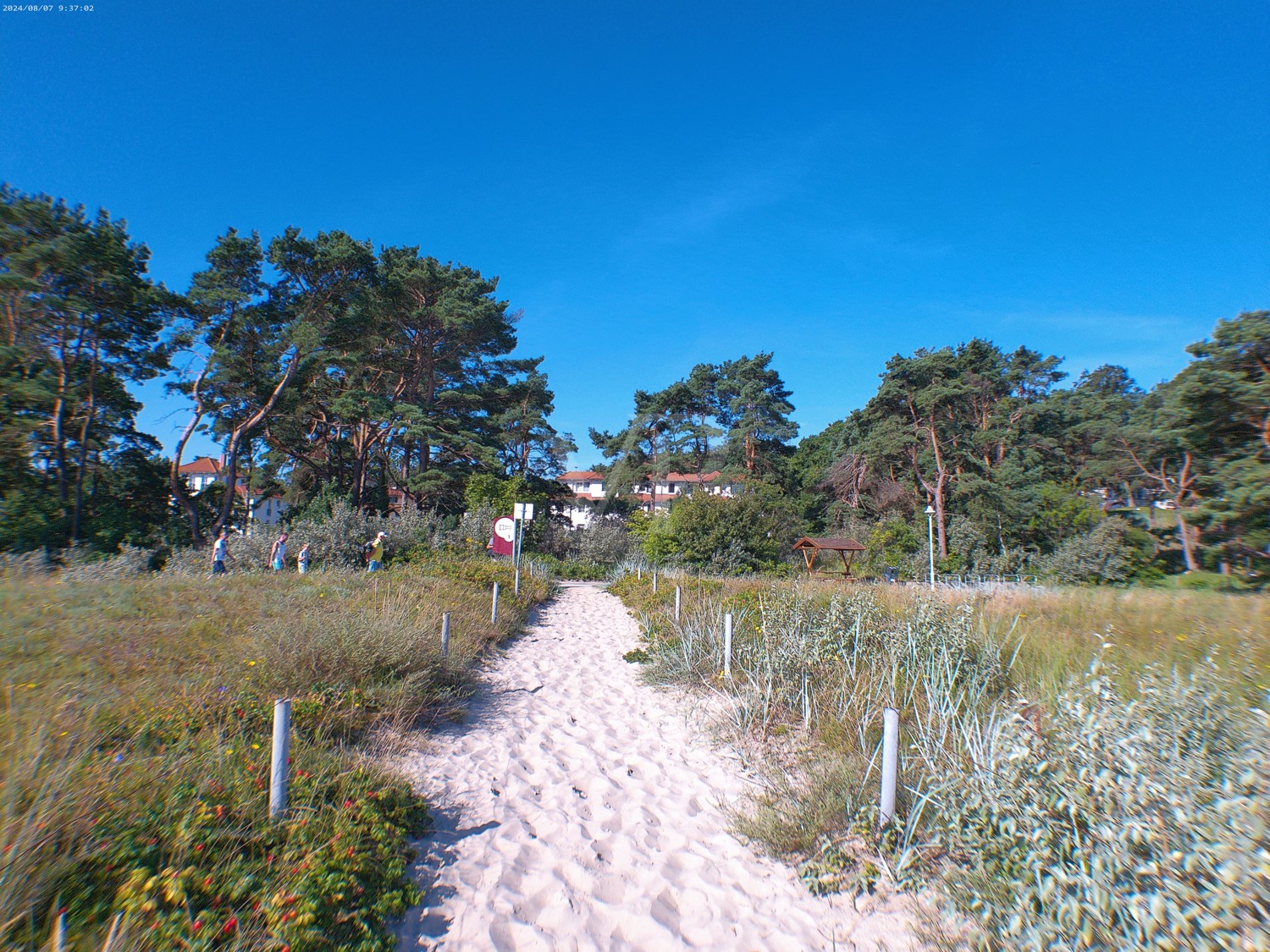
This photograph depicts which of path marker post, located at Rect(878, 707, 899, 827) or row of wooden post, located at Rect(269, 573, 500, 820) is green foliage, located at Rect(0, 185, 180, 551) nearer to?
row of wooden post, located at Rect(269, 573, 500, 820)

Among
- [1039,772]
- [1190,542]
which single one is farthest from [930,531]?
[1039,772]

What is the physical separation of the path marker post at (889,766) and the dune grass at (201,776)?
283cm

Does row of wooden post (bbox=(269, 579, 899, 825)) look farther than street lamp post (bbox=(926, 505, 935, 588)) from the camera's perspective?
No

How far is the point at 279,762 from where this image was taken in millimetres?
3266

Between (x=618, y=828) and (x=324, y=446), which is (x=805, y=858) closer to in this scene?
(x=618, y=828)

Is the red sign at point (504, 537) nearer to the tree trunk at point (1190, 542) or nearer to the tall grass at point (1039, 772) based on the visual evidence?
the tall grass at point (1039, 772)

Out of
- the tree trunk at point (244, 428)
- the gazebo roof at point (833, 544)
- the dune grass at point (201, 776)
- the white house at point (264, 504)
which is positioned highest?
the tree trunk at point (244, 428)

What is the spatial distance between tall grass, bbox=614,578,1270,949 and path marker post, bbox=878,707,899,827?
0.27ft

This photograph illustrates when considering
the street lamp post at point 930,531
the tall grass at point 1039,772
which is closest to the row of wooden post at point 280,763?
the tall grass at point 1039,772

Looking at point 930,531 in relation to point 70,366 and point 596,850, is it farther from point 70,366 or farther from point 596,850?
point 70,366

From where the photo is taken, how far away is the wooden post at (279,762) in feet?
10.6

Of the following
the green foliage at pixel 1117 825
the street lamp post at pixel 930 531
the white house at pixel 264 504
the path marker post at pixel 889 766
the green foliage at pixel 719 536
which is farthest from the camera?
the white house at pixel 264 504

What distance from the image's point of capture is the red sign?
17.9 meters

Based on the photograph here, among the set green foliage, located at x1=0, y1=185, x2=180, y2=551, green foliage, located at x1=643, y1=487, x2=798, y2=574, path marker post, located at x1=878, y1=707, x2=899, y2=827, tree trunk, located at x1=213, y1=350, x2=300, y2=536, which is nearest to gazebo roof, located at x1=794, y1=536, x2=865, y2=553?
green foliage, located at x1=643, y1=487, x2=798, y2=574
